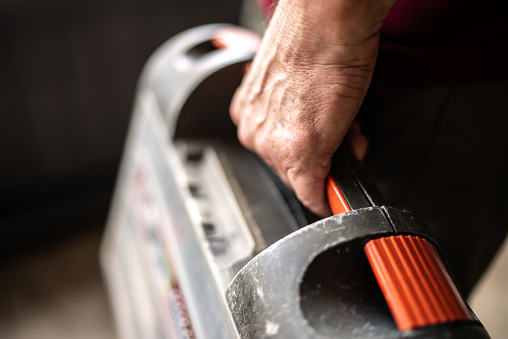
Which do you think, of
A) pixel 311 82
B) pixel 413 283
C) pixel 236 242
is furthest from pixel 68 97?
pixel 413 283

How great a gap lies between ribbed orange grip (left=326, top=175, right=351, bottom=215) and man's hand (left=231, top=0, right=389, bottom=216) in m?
0.01

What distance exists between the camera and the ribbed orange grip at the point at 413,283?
391 millimetres

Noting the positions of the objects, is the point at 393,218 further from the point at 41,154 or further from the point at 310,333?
the point at 41,154

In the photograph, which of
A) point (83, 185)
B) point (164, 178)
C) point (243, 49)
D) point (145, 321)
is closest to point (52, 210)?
point (83, 185)

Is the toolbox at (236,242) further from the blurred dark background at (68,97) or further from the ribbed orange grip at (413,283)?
the blurred dark background at (68,97)

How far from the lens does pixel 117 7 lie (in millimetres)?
1286

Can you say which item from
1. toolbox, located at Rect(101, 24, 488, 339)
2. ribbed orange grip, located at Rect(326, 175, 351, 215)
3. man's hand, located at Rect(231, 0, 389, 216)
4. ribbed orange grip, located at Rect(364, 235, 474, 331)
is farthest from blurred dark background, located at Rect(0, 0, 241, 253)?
ribbed orange grip, located at Rect(364, 235, 474, 331)

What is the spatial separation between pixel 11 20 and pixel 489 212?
1.16 m

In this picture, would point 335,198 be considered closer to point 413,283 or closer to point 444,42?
point 413,283

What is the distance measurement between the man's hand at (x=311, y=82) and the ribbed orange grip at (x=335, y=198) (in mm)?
13

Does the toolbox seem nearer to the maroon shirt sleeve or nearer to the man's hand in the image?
the man's hand

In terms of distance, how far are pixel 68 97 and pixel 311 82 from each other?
1.02 m

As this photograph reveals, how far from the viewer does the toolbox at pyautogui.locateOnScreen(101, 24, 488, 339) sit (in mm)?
419

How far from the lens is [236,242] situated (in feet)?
2.06
